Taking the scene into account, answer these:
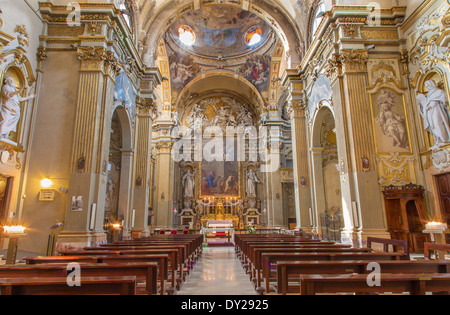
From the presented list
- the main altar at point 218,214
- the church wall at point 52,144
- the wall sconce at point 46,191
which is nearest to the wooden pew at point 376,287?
the church wall at point 52,144

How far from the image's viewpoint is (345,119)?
9.97m

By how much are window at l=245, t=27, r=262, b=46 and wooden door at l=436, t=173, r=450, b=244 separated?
17.0 metres

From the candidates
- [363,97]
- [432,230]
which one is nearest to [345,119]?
[363,97]

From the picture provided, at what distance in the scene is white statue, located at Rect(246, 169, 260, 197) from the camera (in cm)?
2438

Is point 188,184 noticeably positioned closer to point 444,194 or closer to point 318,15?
point 318,15

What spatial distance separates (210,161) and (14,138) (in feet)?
57.2

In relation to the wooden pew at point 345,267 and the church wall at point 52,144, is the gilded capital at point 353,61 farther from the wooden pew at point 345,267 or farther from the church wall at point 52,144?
the church wall at point 52,144

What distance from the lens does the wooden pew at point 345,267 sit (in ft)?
11.5

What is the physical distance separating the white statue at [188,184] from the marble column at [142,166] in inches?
407

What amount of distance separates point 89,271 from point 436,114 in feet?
31.8

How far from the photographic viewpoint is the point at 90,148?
9023mm

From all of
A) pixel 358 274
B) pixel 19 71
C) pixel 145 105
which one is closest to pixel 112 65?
pixel 19 71

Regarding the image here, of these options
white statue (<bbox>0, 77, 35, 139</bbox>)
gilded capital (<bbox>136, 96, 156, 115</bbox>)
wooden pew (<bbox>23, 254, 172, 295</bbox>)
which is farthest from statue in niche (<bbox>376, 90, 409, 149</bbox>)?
white statue (<bbox>0, 77, 35, 139</bbox>)

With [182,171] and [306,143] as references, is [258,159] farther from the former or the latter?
[306,143]
